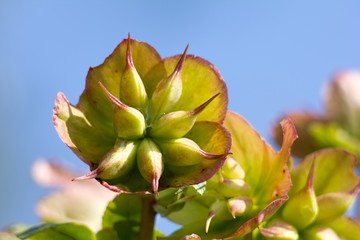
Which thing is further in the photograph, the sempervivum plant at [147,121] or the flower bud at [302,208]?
the flower bud at [302,208]

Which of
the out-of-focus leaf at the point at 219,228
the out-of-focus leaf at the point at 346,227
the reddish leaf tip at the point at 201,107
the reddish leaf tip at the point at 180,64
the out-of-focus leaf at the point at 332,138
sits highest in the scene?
the reddish leaf tip at the point at 180,64

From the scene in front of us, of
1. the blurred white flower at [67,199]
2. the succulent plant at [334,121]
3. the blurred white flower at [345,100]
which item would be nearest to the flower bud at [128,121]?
the blurred white flower at [67,199]

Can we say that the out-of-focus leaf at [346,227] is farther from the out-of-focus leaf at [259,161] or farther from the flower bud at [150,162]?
the flower bud at [150,162]

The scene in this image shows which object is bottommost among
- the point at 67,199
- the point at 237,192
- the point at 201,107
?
the point at 67,199

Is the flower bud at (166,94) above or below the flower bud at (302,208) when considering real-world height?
above

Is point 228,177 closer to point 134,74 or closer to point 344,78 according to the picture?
point 134,74

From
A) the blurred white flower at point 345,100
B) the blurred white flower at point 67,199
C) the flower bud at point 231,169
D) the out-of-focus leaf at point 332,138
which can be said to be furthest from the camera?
the blurred white flower at point 345,100

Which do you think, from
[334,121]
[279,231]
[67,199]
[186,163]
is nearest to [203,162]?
[186,163]

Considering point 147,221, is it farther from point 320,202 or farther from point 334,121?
point 334,121
